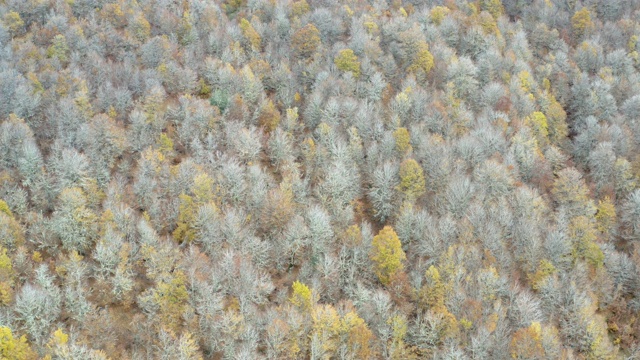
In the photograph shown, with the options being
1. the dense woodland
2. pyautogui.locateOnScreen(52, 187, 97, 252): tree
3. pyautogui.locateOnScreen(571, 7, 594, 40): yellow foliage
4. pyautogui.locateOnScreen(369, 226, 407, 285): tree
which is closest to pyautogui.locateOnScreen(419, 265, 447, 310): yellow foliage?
the dense woodland

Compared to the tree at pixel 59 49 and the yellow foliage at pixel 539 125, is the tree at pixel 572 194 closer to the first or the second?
the yellow foliage at pixel 539 125

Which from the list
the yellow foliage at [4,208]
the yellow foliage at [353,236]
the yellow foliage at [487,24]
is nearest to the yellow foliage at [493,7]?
the yellow foliage at [487,24]

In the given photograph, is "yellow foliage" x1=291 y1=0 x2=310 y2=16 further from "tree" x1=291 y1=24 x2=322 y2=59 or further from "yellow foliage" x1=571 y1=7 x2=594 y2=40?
"yellow foliage" x1=571 y1=7 x2=594 y2=40

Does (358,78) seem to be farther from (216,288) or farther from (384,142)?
(216,288)

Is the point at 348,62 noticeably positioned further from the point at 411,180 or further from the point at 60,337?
the point at 60,337

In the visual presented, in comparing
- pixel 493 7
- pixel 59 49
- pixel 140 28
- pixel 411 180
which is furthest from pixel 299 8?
pixel 411 180
